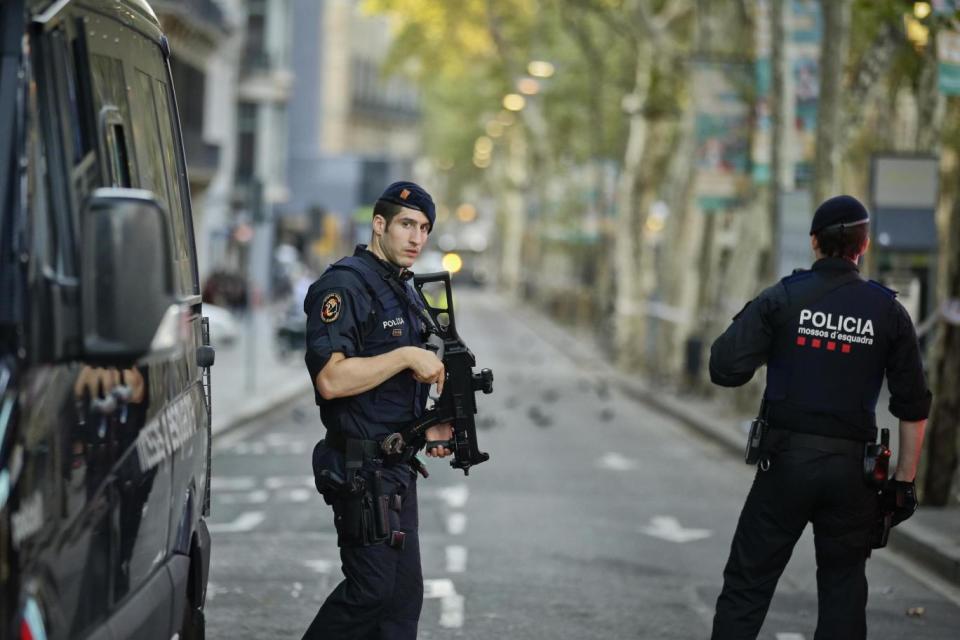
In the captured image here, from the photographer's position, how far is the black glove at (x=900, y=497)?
21.9ft

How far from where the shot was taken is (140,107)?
5.62 meters

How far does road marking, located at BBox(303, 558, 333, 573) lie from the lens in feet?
34.9

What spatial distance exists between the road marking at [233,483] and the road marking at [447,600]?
4928mm

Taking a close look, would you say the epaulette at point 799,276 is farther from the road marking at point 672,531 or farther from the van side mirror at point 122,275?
the road marking at point 672,531

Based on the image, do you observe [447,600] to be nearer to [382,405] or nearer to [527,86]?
[382,405]

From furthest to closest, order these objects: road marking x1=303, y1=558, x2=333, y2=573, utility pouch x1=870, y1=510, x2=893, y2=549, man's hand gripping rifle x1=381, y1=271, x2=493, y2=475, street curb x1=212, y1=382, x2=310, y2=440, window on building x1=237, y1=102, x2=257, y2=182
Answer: window on building x1=237, y1=102, x2=257, y2=182, street curb x1=212, y1=382, x2=310, y2=440, road marking x1=303, y1=558, x2=333, y2=573, utility pouch x1=870, y1=510, x2=893, y2=549, man's hand gripping rifle x1=381, y1=271, x2=493, y2=475

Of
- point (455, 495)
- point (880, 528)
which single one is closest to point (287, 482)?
point (455, 495)

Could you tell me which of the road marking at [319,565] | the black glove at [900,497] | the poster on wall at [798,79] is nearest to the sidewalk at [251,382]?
the poster on wall at [798,79]

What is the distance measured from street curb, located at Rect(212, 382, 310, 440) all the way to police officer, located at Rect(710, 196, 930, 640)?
1364cm

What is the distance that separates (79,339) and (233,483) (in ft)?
38.1

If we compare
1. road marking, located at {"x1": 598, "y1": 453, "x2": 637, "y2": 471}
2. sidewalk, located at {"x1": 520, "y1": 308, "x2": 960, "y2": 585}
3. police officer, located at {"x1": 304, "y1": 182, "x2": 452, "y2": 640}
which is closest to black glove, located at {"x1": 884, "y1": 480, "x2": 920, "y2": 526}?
sidewalk, located at {"x1": 520, "y1": 308, "x2": 960, "y2": 585}

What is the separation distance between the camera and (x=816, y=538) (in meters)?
6.72

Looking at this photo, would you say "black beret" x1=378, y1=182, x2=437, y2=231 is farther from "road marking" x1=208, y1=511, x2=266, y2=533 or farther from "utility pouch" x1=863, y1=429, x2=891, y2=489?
"road marking" x1=208, y1=511, x2=266, y2=533

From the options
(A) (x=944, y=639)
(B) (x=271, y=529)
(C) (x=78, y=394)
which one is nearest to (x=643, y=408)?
(B) (x=271, y=529)
